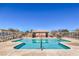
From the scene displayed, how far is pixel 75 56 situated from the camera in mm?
6109

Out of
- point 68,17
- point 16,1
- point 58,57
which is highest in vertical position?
point 16,1

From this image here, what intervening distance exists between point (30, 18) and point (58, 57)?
3.34 metres

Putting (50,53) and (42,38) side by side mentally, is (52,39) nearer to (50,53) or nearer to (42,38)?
(42,38)

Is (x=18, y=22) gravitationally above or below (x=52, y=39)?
above

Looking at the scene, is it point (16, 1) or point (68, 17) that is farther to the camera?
point (68, 17)

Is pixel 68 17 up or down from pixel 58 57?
up

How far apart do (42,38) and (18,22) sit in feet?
9.38

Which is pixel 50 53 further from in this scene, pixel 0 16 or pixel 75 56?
pixel 0 16

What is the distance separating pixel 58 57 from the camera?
20.2ft

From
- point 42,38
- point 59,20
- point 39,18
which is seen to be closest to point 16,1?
point 39,18

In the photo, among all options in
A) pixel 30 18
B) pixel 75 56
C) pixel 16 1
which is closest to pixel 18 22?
pixel 30 18

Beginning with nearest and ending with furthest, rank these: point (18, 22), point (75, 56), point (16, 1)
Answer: point (75, 56)
point (16, 1)
point (18, 22)

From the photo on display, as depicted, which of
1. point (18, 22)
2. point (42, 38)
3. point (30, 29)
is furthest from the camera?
point (42, 38)

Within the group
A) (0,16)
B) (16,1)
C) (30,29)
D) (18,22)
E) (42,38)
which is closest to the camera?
(16,1)
